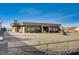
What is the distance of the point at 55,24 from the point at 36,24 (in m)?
0.27

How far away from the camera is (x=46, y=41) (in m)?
4.10

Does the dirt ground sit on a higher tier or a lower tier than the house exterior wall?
lower

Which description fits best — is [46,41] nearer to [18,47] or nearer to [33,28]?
[33,28]

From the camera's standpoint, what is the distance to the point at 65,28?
409 cm

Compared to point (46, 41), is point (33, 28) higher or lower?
higher

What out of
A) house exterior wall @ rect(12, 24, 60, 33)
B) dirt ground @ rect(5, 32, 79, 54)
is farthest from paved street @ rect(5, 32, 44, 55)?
house exterior wall @ rect(12, 24, 60, 33)

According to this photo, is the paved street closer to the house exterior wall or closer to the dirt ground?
the dirt ground

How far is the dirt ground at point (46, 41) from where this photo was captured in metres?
4.08

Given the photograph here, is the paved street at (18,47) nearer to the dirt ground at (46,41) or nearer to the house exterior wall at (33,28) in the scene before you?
the dirt ground at (46,41)

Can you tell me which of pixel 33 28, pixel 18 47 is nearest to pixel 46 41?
pixel 33 28

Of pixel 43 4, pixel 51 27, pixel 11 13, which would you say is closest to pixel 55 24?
pixel 51 27

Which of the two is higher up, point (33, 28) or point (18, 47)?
point (33, 28)

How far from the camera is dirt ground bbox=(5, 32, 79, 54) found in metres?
4.08
